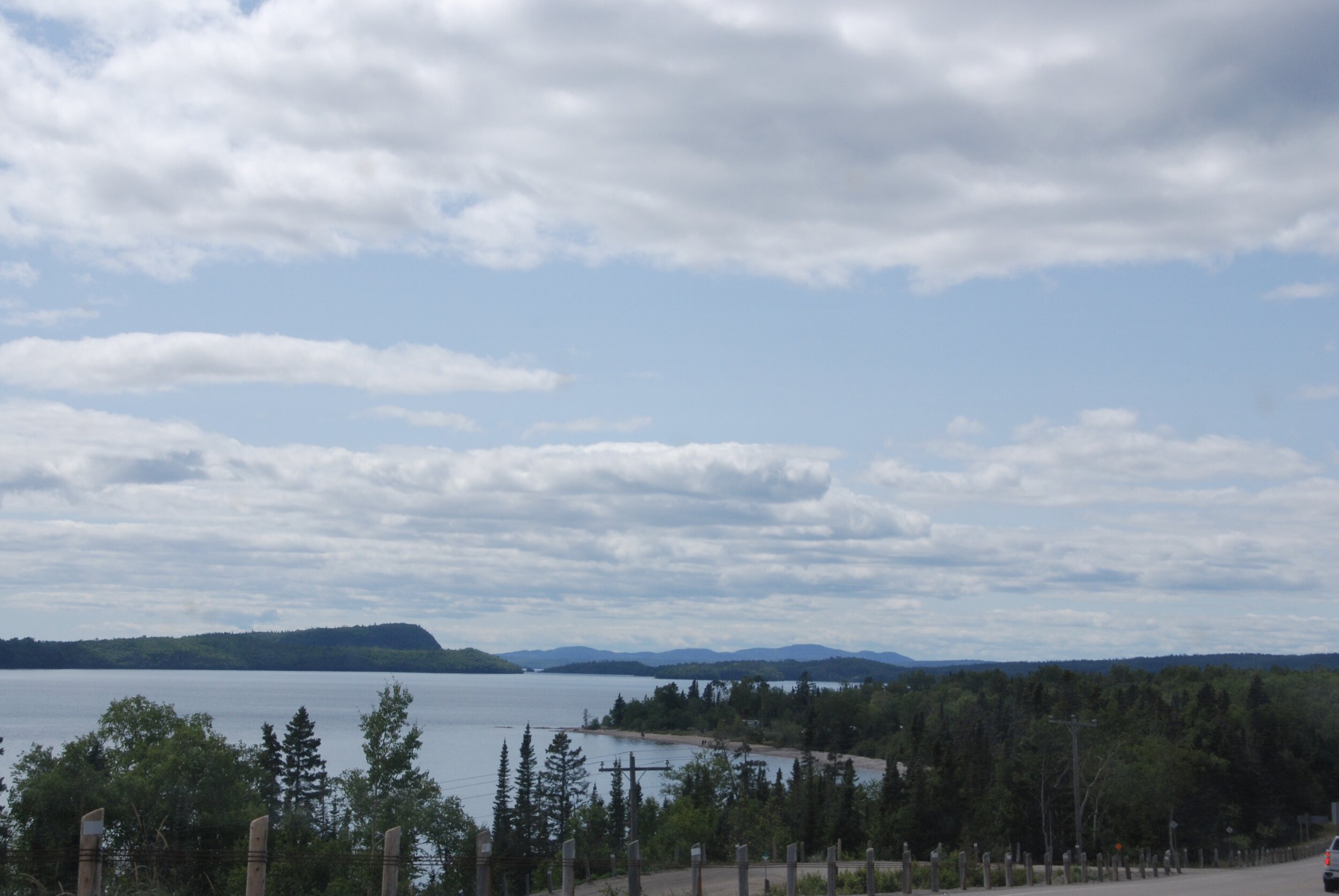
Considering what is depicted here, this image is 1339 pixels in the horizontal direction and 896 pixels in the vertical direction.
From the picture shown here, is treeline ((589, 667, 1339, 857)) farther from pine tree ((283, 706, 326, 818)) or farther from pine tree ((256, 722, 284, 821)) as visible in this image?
pine tree ((283, 706, 326, 818))

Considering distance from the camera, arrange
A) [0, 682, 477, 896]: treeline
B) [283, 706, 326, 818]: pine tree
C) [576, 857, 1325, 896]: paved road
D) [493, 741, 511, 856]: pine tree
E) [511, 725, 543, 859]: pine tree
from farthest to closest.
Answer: [511, 725, 543, 859]: pine tree < [283, 706, 326, 818]: pine tree < [493, 741, 511, 856]: pine tree < [0, 682, 477, 896]: treeline < [576, 857, 1325, 896]: paved road

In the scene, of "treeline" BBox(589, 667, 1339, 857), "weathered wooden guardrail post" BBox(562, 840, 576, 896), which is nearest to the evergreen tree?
"treeline" BBox(589, 667, 1339, 857)

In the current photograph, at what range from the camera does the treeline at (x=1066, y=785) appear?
284ft

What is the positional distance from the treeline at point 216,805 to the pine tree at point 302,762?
9.17m

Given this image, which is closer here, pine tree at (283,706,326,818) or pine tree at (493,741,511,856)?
pine tree at (493,741,511,856)

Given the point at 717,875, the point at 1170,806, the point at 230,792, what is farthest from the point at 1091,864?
the point at 230,792

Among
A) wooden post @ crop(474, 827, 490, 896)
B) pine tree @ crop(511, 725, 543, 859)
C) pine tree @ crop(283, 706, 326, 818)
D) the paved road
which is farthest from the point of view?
pine tree @ crop(511, 725, 543, 859)

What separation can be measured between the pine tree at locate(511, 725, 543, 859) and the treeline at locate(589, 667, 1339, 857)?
9.66 m

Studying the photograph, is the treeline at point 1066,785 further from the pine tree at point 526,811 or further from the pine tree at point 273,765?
the pine tree at point 273,765

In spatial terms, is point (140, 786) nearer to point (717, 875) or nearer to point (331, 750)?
point (717, 875)

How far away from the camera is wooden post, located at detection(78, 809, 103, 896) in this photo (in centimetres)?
900

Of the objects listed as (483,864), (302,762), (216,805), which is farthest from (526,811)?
(483,864)

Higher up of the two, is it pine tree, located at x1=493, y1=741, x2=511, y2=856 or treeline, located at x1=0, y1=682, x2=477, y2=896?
treeline, located at x1=0, y1=682, x2=477, y2=896

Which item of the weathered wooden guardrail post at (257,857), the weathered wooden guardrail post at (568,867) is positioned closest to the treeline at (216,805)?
the weathered wooden guardrail post at (568,867)
